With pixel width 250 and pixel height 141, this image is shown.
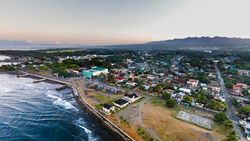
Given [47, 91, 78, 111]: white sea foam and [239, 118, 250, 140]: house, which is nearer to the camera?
[239, 118, 250, 140]: house

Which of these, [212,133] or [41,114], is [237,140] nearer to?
[212,133]

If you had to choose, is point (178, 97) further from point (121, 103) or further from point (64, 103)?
point (64, 103)

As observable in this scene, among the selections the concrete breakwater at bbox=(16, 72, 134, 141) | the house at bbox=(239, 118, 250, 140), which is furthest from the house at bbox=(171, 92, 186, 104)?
the concrete breakwater at bbox=(16, 72, 134, 141)

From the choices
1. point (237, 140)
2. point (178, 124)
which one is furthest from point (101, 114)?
point (237, 140)

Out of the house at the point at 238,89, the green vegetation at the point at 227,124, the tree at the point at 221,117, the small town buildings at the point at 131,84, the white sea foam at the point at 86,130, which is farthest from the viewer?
the small town buildings at the point at 131,84

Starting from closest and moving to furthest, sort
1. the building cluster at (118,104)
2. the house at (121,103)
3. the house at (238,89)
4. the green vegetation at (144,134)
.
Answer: the green vegetation at (144,134) → the building cluster at (118,104) → the house at (121,103) → the house at (238,89)

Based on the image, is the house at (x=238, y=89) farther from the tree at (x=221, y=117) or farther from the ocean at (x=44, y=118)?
the ocean at (x=44, y=118)

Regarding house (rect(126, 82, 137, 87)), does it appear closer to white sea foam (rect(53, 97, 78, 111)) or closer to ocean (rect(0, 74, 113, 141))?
ocean (rect(0, 74, 113, 141))

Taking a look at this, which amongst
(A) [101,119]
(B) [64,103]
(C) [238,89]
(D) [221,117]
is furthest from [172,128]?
(C) [238,89]

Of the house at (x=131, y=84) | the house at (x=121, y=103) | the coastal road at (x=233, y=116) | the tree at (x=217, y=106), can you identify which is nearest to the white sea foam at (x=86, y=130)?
the house at (x=121, y=103)
